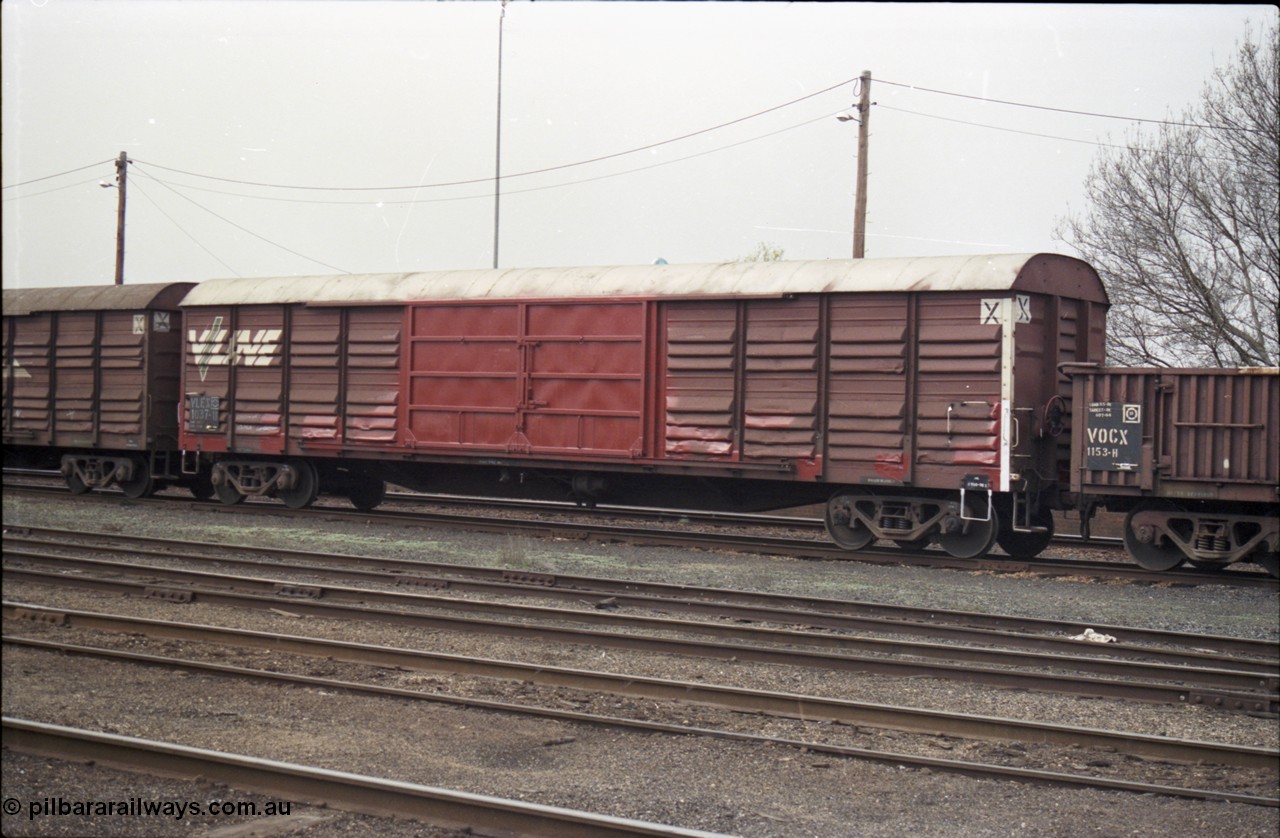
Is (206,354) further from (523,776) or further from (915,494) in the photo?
(523,776)

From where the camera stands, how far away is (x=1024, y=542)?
14906 mm

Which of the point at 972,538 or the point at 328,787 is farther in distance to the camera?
the point at 972,538

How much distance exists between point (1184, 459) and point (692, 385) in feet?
18.9

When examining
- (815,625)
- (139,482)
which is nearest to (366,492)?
(139,482)

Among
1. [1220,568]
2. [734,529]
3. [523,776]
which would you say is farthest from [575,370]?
[523,776]

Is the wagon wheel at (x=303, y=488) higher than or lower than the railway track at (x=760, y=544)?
higher

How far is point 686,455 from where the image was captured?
48.9 ft

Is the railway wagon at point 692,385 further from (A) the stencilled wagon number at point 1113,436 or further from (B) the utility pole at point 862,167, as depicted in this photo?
(B) the utility pole at point 862,167

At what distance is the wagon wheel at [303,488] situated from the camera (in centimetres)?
1841

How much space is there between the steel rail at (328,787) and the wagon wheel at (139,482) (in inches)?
596

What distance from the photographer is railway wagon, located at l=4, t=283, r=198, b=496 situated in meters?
19.6

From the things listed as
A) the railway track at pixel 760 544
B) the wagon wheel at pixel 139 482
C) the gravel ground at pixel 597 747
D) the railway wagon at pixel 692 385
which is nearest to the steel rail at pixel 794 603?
the gravel ground at pixel 597 747

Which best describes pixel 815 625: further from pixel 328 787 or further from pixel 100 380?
pixel 100 380

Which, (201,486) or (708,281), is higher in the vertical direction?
(708,281)
